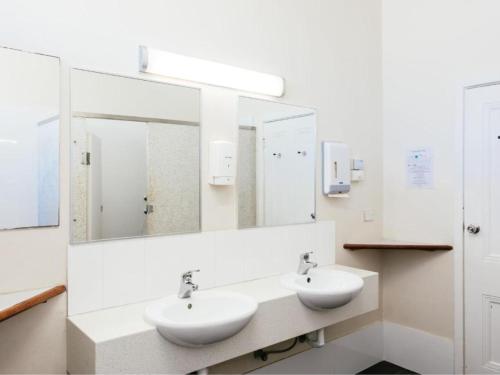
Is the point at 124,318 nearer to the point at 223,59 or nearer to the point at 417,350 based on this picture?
the point at 223,59

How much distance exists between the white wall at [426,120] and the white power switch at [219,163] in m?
1.48

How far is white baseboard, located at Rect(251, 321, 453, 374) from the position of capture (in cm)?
252

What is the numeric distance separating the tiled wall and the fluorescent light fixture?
Result: 776mm

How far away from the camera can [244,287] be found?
2.06 metres

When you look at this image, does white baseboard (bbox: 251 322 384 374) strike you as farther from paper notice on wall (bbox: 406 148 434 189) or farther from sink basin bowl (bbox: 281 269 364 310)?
paper notice on wall (bbox: 406 148 434 189)

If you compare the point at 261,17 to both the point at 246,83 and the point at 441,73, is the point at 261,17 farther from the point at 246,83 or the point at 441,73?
the point at 441,73

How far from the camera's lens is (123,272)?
1.76 meters

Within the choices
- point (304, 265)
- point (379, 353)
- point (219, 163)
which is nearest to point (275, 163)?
point (219, 163)

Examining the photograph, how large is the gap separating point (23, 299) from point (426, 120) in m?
2.62

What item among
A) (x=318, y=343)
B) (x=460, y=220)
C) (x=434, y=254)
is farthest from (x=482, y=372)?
(x=318, y=343)

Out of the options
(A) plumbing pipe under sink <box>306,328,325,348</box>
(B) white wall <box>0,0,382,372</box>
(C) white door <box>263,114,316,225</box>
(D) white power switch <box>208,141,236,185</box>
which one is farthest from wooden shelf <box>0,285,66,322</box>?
(A) plumbing pipe under sink <box>306,328,325,348</box>

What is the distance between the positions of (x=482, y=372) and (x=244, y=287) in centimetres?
170

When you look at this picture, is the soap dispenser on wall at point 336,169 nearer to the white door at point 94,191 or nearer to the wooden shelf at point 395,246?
the wooden shelf at point 395,246

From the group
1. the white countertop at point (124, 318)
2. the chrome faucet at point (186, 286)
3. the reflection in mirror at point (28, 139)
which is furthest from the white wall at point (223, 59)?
the chrome faucet at point (186, 286)
